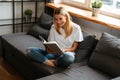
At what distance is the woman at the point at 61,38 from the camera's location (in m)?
2.42

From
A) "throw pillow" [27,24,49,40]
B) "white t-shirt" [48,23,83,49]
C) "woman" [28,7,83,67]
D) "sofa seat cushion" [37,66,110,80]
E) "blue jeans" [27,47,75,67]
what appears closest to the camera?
"sofa seat cushion" [37,66,110,80]

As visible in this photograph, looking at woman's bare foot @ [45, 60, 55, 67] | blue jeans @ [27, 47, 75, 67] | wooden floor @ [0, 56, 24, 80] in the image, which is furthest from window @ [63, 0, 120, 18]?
wooden floor @ [0, 56, 24, 80]

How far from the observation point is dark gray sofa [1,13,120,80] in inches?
85.4

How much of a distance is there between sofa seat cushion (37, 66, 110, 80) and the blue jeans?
0.10m

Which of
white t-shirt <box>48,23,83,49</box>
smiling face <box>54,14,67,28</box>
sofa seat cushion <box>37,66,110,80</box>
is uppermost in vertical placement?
smiling face <box>54,14,67,28</box>

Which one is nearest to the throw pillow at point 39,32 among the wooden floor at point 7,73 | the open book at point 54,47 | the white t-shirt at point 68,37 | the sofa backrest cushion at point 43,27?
the sofa backrest cushion at point 43,27

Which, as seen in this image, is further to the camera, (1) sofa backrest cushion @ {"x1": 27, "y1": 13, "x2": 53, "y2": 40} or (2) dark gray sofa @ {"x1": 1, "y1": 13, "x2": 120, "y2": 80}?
(1) sofa backrest cushion @ {"x1": 27, "y1": 13, "x2": 53, "y2": 40}

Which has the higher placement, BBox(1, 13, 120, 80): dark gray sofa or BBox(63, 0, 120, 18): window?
BBox(63, 0, 120, 18): window

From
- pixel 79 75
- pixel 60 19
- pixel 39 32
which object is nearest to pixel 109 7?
pixel 60 19

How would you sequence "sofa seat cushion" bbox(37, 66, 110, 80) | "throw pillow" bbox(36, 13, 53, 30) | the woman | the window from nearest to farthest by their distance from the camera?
"sofa seat cushion" bbox(37, 66, 110, 80)
the woman
the window
"throw pillow" bbox(36, 13, 53, 30)

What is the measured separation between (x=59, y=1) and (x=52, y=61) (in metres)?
1.75

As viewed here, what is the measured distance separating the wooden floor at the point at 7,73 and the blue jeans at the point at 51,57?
0.59 meters

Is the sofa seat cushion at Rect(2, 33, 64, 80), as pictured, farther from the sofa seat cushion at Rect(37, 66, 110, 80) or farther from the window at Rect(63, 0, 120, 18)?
the window at Rect(63, 0, 120, 18)

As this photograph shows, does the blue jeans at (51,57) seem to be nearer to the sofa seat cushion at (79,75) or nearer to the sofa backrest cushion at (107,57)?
the sofa seat cushion at (79,75)
